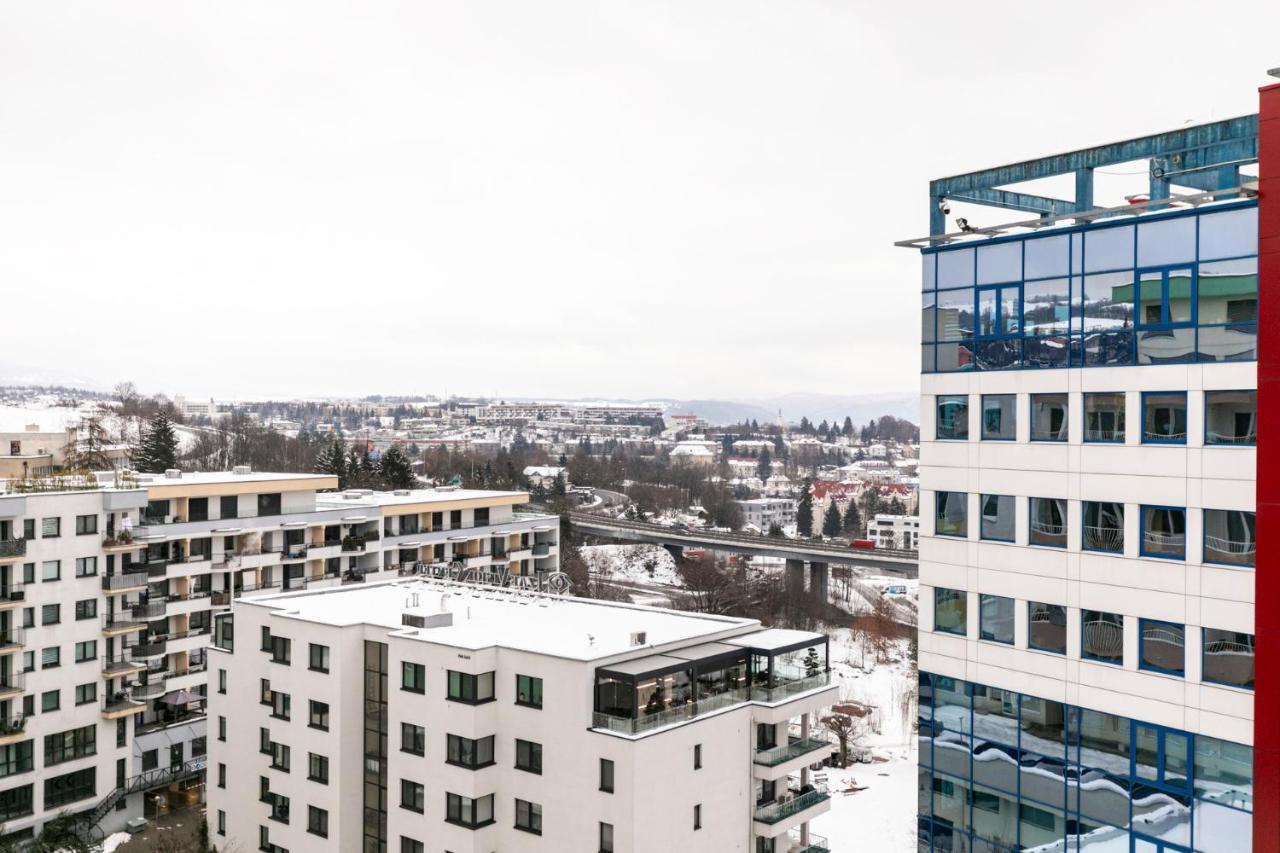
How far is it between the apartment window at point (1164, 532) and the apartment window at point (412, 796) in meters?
23.1

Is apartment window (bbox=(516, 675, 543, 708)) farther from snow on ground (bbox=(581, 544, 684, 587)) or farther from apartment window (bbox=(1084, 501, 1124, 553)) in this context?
snow on ground (bbox=(581, 544, 684, 587))

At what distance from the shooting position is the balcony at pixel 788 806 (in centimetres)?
3251

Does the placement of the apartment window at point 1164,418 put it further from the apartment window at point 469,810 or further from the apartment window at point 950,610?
the apartment window at point 469,810

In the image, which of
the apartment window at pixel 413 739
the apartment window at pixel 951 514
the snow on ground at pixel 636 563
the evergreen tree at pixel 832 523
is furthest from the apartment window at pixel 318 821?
the evergreen tree at pixel 832 523

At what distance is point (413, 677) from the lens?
3291cm

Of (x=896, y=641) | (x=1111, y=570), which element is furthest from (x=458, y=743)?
→ (x=896, y=641)

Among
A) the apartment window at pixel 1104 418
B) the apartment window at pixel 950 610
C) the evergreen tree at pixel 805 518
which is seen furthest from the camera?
the evergreen tree at pixel 805 518

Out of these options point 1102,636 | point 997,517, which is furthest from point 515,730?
point 1102,636

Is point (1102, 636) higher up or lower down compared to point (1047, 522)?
lower down

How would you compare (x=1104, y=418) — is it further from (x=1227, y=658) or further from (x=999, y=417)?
(x=1227, y=658)

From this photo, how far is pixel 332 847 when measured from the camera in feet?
115

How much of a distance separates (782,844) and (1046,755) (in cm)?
1521

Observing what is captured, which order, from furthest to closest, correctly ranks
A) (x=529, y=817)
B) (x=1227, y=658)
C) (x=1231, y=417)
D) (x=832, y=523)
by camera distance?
(x=832, y=523) < (x=529, y=817) < (x=1231, y=417) < (x=1227, y=658)

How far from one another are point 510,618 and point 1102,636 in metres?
22.4
